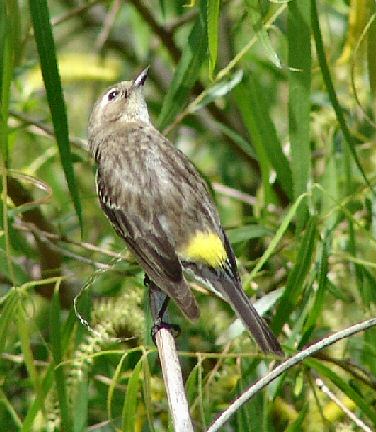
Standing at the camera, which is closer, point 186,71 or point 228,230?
point 186,71

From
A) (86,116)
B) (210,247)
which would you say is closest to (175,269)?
(210,247)

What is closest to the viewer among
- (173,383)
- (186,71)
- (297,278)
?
(173,383)

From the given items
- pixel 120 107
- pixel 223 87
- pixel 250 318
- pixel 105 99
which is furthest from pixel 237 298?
pixel 105 99

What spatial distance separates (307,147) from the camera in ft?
11.2

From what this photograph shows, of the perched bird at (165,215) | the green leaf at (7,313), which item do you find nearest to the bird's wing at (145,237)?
the perched bird at (165,215)

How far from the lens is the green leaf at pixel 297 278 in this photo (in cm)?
338

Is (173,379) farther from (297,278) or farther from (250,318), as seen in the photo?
(297,278)

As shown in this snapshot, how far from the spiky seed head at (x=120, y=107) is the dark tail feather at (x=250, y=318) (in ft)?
4.55

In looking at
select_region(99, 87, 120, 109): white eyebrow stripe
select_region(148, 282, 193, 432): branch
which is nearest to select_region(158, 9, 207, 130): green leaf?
select_region(148, 282, 193, 432): branch

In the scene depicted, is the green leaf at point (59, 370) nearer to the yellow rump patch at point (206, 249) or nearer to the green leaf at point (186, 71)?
the yellow rump patch at point (206, 249)

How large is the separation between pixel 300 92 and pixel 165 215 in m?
0.85

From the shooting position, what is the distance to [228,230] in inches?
158

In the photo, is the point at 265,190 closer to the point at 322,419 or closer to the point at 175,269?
the point at 175,269

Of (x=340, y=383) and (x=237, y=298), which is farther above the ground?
(x=237, y=298)
